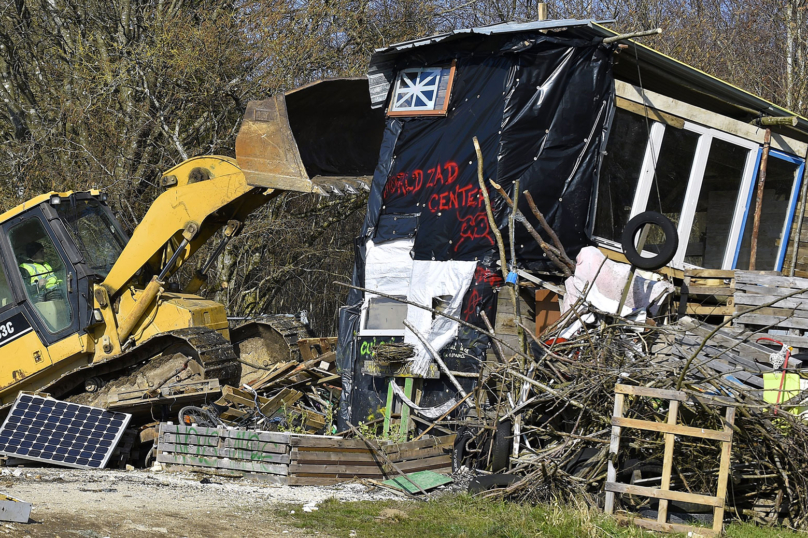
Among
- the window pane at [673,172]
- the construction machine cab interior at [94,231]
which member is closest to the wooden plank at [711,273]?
the window pane at [673,172]

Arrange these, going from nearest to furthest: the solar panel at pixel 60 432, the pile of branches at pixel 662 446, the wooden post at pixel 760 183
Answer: the pile of branches at pixel 662 446 → the solar panel at pixel 60 432 → the wooden post at pixel 760 183

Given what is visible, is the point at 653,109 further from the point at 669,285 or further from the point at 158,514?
the point at 158,514

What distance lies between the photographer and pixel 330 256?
1842 cm

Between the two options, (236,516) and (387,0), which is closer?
(236,516)

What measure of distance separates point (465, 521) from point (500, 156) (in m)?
4.38

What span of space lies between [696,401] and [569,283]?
8.14ft

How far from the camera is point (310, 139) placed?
1023cm

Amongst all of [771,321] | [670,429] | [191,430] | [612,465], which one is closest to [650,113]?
[771,321]

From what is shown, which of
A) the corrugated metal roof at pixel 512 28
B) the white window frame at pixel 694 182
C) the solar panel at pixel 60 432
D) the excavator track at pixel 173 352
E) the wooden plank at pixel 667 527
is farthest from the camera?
the white window frame at pixel 694 182

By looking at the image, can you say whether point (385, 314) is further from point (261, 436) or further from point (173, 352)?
point (261, 436)

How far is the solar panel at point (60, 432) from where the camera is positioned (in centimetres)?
858

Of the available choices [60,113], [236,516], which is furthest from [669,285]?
[60,113]

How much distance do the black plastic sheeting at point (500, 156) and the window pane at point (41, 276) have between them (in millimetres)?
3389

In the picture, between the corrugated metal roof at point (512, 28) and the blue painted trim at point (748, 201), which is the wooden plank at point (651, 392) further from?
the blue painted trim at point (748, 201)
